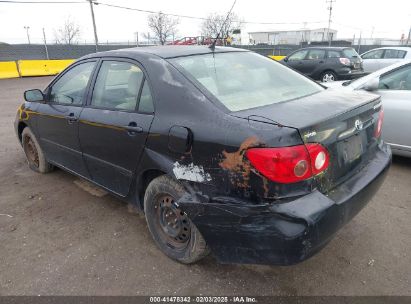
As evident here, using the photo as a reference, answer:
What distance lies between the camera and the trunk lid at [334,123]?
7.09ft

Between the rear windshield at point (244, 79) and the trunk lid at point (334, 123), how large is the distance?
16 centimetres

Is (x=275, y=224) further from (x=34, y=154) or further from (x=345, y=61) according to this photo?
(x=345, y=61)

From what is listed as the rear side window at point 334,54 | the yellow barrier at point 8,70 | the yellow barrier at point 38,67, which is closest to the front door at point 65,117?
the rear side window at point 334,54

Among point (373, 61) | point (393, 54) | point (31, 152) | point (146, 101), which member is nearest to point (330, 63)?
point (373, 61)

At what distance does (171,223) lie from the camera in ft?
9.29

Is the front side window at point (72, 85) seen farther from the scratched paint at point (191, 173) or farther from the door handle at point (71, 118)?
the scratched paint at point (191, 173)

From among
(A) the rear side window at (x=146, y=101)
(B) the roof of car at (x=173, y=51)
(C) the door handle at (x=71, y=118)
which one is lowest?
(C) the door handle at (x=71, y=118)

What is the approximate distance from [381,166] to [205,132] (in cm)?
146

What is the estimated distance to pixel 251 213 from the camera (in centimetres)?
212

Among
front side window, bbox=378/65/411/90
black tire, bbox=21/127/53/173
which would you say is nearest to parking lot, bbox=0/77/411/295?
black tire, bbox=21/127/53/173

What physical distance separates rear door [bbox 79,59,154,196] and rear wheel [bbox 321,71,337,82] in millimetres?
11177

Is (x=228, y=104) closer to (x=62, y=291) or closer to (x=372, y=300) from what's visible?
(x=372, y=300)

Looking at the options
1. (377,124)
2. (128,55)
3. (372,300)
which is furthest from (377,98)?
(128,55)

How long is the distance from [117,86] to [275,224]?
188 cm
